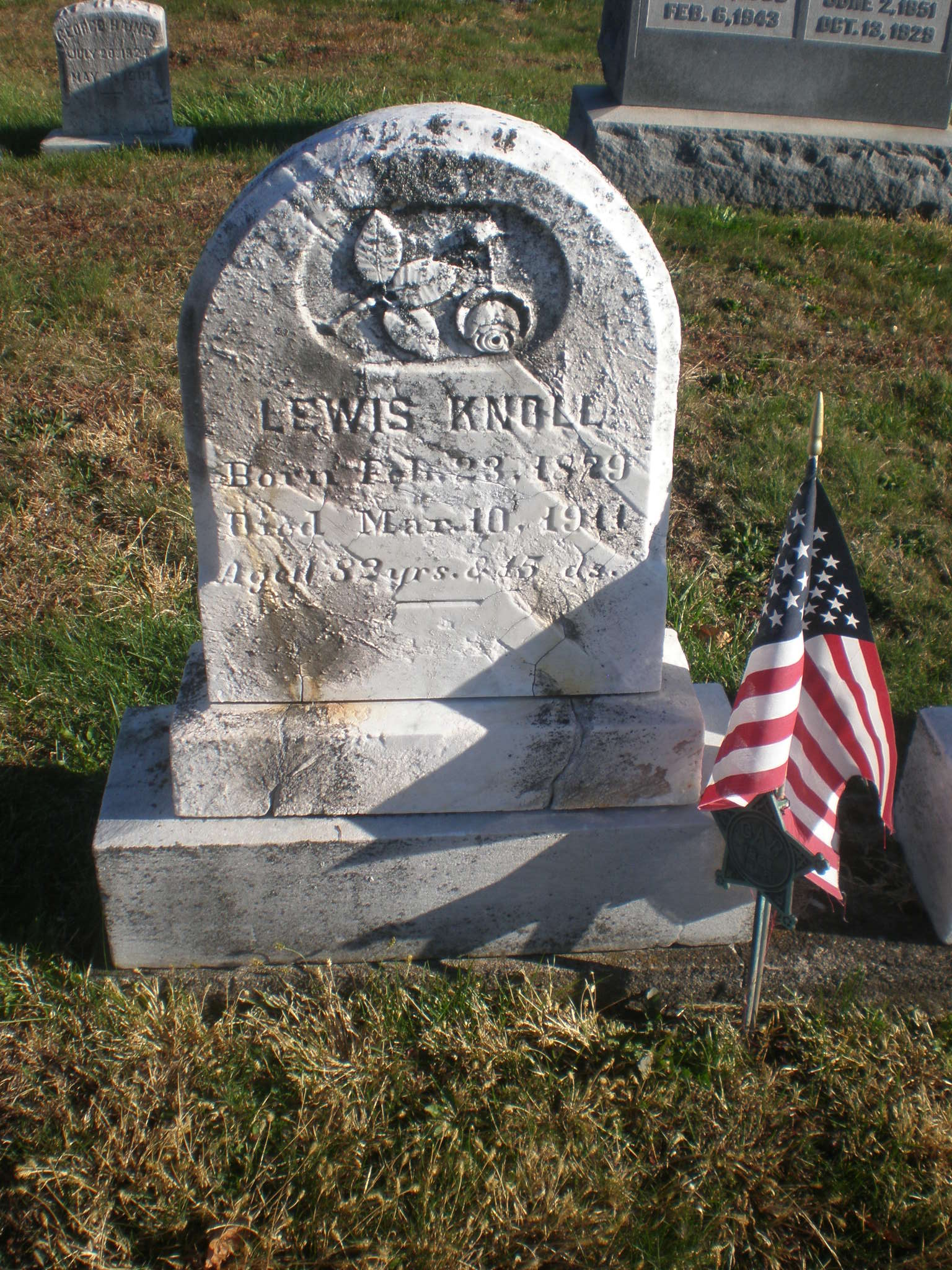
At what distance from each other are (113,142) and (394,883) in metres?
7.26

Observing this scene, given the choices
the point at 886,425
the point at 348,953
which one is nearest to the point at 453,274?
the point at 348,953

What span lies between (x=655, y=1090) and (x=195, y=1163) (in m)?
0.95

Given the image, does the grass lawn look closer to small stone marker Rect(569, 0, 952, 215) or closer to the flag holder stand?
the flag holder stand

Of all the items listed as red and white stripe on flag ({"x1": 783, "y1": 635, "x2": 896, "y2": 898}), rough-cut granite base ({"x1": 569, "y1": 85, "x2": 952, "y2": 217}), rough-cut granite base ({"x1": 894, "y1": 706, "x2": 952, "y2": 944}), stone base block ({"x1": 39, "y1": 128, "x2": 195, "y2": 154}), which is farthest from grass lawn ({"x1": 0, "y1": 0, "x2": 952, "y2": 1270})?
stone base block ({"x1": 39, "y1": 128, "x2": 195, "y2": 154})

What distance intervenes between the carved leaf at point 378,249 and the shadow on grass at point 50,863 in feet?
5.57

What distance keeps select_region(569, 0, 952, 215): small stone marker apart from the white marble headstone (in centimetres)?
342

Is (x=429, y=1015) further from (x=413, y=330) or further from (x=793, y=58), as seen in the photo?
(x=793, y=58)

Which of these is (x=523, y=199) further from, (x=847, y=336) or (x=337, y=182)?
(x=847, y=336)

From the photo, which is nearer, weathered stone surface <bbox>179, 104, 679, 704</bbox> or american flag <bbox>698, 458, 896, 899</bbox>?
weathered stone surface <bbox>179, 104, 679, 704</bbox>

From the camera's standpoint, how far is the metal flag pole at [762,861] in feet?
7.32

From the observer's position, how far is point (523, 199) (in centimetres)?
190

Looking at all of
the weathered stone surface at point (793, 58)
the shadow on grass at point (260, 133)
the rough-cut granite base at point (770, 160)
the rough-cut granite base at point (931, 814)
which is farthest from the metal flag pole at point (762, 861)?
the shadow on grass at point (260, 133)

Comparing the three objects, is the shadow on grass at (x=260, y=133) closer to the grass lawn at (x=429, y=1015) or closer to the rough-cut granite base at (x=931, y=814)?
the grass lawn at (x=429, y=1015)

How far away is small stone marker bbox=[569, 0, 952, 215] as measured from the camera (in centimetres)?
652
